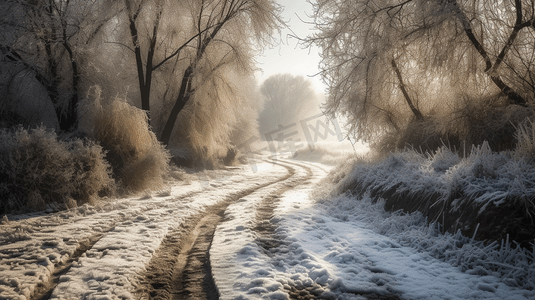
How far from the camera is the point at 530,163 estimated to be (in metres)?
4.10

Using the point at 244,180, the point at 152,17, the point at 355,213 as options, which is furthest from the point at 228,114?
the point at 355,213

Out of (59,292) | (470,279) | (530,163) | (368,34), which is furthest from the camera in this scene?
(368,34)

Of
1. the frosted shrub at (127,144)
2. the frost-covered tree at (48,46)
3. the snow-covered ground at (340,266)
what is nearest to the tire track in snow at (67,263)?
the snow-covered ground at (340,266)

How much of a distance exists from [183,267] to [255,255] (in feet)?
3.20

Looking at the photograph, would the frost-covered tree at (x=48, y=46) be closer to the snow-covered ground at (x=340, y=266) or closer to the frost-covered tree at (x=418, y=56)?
the frost-covered tree at (x=418, y=56)

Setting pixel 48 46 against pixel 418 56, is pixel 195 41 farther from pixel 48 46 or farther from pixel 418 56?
pixel 418 56

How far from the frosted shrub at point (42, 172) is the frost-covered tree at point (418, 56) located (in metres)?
6.86

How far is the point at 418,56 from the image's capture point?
27.0 feet

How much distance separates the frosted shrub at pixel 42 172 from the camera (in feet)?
19.5

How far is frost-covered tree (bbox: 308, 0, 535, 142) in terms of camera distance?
21.9 ft

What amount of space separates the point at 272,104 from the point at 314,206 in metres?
48.0

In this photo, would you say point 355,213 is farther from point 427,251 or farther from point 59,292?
point 59,292

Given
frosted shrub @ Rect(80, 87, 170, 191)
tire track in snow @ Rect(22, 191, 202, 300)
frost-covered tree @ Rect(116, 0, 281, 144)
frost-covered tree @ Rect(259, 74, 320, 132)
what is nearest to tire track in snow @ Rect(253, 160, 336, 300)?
tire track in snow @ Rect(22, 191, 202, 300)

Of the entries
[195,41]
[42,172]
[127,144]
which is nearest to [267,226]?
[42,172]
